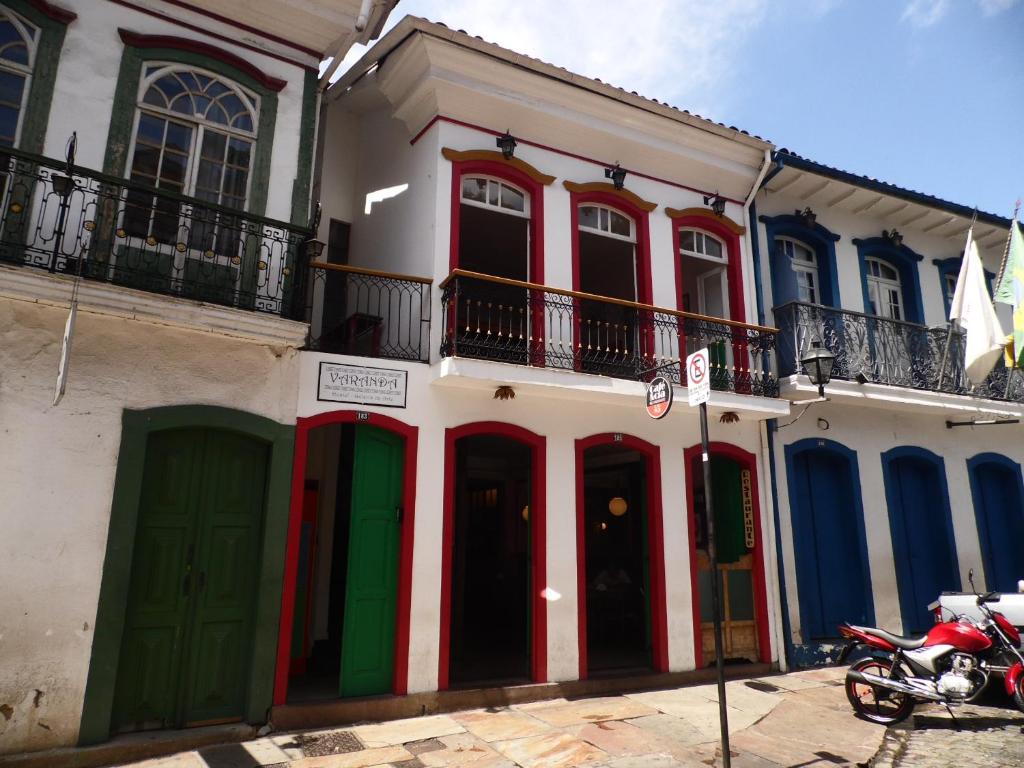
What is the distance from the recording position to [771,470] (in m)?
9.84

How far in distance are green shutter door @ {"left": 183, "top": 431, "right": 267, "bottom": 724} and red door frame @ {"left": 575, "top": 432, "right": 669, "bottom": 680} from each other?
3.75 metres

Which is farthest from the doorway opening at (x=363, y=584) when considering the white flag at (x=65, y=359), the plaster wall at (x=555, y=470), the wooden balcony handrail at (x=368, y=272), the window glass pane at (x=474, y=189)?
the window glass pane at (x=474, y=189)

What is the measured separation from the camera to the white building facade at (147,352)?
5.81m

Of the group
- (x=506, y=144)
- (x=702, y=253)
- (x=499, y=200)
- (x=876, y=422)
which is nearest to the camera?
(x=506, y=144)

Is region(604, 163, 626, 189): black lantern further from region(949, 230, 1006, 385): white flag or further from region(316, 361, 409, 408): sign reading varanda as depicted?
region(949, 230, 1006, 385): white flag

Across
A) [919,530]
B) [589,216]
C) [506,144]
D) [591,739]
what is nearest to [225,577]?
[591,739]

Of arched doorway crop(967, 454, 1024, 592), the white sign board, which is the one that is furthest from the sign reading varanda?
arched doorway crop(967, 454, 1024, 592)

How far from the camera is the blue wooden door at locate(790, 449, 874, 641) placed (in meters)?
9.83

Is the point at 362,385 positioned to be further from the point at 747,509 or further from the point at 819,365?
the point at 819,365

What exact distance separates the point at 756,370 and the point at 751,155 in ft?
11.0

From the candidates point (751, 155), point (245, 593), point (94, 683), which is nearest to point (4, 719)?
point (94, 683)

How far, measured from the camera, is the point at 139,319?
240 inches

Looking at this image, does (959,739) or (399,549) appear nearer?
(959,739)

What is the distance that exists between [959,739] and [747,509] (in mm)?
3720
